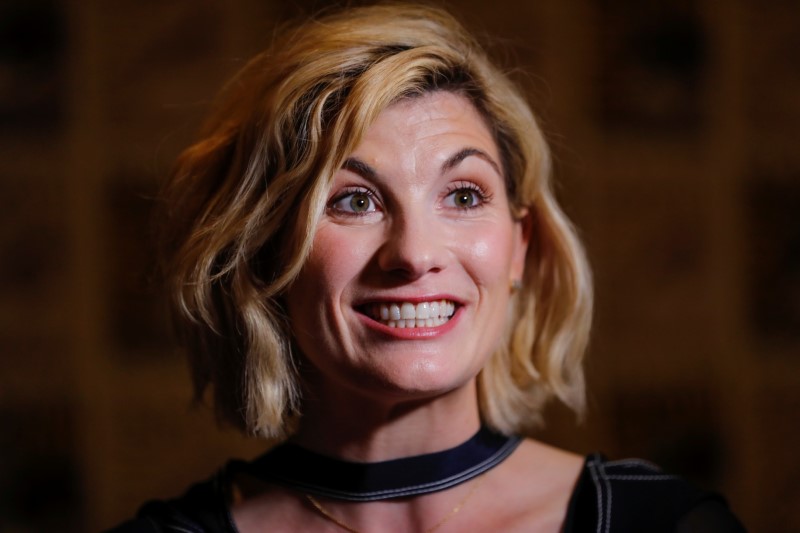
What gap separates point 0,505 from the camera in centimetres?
302

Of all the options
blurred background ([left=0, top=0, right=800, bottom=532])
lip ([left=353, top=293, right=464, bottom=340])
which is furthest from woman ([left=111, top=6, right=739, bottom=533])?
blurred background ([left=0, top=0, right=800, bottom=532])

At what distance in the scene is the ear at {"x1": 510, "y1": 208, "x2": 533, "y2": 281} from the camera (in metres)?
1.75

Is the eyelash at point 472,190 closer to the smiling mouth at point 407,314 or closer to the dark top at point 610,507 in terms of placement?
the smiling mouth at point 407,314

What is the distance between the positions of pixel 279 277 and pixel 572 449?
1.77 metres

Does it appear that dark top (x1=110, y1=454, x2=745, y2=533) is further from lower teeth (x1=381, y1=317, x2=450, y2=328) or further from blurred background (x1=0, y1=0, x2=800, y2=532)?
blurred background (x1=0, y1=0, x2=800, y2=532)

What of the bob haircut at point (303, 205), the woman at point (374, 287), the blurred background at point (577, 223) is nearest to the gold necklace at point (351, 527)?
the woman at point (374, 287)

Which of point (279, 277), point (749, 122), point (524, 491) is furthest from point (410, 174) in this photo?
point (749, 122)

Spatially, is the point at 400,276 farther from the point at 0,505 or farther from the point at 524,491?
the point at 0,505

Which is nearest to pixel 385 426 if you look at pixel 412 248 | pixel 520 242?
pixel 412 248

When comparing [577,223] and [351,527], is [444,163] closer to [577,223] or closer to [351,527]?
[351,527]

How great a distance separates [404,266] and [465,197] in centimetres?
17

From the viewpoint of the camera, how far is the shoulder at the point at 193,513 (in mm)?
1669

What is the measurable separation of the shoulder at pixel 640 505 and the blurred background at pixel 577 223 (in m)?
1.42

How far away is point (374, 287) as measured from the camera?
1.51 m
